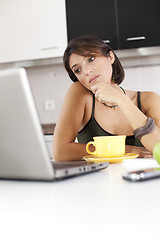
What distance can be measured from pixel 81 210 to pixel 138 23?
8.56ft

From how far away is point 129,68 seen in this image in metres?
3.33

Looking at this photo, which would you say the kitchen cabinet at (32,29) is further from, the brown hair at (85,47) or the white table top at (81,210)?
the white table top at (81,210)

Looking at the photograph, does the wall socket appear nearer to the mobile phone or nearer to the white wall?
the white wall

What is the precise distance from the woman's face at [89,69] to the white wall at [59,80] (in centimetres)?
149

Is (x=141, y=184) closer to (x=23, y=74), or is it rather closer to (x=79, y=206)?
(x=79, y=206)

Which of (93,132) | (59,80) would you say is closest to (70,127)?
(93,132)

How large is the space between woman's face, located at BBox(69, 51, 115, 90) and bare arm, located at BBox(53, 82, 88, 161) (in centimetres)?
8

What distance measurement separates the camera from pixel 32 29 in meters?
3.25

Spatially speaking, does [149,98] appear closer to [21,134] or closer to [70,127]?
[70,127]

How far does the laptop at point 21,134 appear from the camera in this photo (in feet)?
2.03

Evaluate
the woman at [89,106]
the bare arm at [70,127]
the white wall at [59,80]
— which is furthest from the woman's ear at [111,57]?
the white wall at [59,80]

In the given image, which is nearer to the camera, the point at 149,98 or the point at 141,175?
the point at 141,175

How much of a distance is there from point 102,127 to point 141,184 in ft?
3.81

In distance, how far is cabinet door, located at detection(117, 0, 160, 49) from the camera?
2.83 metres
